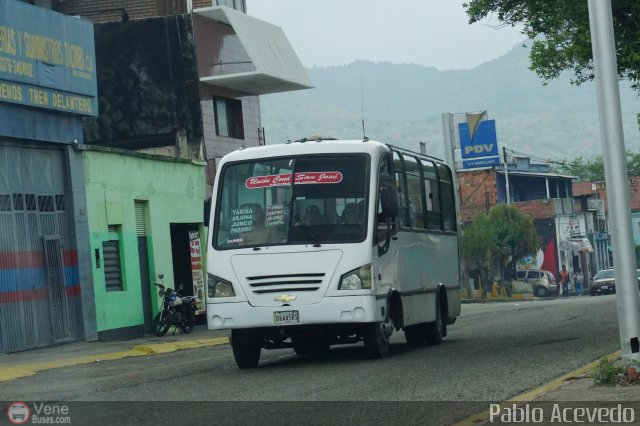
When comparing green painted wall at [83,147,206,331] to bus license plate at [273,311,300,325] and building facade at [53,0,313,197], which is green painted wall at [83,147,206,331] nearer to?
building facade at [53,0,313,197]

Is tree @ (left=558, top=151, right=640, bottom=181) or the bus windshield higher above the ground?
tree @ (left=558, top=151, right=640, bottom=181)

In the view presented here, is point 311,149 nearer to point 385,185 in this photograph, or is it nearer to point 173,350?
point 385,185

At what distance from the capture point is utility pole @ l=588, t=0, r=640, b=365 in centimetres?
1209

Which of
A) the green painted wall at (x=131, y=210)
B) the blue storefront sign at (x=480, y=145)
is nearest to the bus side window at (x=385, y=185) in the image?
the green painted wall at (x=131, y=210)

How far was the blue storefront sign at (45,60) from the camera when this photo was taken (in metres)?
25.5

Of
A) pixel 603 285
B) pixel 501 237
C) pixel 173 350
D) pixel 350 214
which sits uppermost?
pixel 350 214

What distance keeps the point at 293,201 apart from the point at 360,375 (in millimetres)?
2997

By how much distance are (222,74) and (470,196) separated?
168 feet

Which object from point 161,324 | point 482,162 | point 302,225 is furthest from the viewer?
point 482,162

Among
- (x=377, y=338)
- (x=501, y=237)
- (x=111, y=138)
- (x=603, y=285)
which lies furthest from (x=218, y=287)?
(x=501, y=237)

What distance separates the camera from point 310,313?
1633cm

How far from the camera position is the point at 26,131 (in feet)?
86.0

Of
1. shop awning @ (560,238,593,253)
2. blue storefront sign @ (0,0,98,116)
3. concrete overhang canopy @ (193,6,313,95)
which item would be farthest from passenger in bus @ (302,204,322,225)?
shop awning @ (560,238,593,253)

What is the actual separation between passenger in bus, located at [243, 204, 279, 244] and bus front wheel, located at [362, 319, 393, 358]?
1.71m
